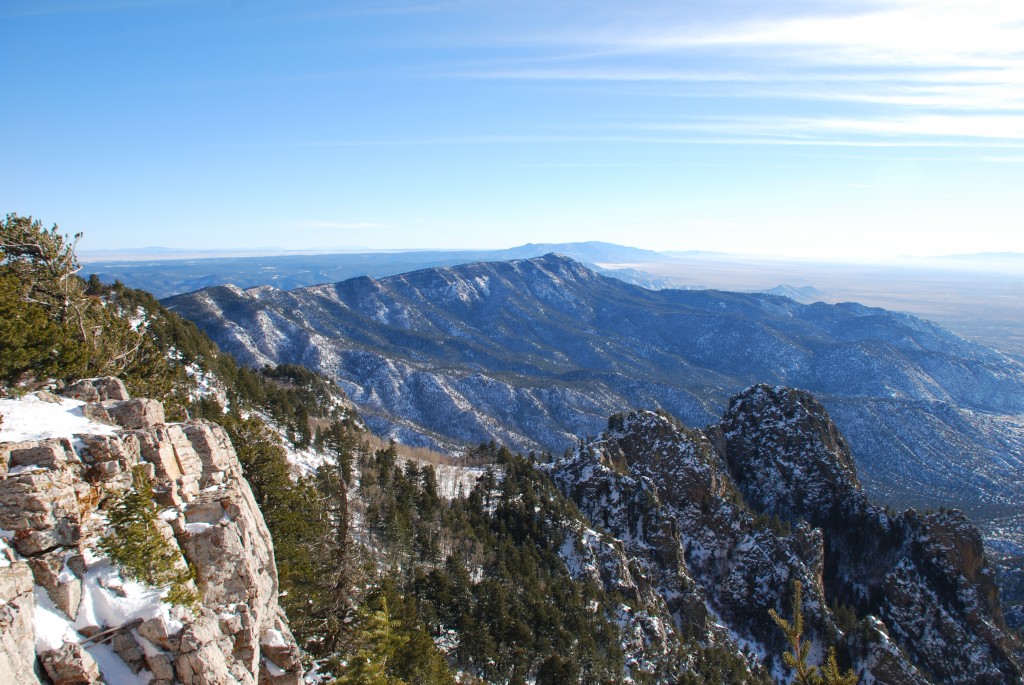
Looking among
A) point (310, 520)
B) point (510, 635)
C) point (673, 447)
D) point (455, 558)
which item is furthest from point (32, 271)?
point (673, 447)

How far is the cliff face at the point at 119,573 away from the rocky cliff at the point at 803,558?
6140 centimetres

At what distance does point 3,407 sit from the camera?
22391 millimetres

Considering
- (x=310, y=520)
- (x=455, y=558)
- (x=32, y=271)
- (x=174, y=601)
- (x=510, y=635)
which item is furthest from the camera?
(x=455, y=558)

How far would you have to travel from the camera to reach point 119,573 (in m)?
17.9

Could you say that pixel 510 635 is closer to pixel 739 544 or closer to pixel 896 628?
pixel 739 544

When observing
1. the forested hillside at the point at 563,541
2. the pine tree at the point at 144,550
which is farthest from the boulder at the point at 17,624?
the forested hillside at the point at 563,541

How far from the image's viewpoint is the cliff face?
50.8 ft

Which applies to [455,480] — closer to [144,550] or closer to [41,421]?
[41,421]

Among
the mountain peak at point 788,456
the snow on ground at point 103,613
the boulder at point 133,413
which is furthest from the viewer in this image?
the mountain peak at point 788,456

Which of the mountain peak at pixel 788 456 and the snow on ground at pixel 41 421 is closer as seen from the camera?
the snow on ground at pixel 41 421

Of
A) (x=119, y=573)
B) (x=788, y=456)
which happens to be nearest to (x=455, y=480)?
(x=788, y=456)

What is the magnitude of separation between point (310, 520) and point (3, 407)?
18.8 meters

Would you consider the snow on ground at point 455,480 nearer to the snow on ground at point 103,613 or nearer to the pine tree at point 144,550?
the pine tree at point 144,550

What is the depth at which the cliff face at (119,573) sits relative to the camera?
15469 mm
